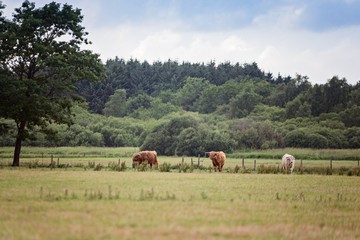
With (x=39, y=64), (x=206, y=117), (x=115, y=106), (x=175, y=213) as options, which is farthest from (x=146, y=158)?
(x=115, y=106)

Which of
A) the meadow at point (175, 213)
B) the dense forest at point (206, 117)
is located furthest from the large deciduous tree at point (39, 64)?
the meadow at point (175, 213)

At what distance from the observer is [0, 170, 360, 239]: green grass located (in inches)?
581

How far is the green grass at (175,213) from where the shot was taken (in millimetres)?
14758

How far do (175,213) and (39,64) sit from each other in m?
32.1

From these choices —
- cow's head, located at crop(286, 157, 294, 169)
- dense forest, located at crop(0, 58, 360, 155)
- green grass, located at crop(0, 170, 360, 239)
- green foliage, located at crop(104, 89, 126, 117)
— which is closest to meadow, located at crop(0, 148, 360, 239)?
green grass, located at crop(0, 170, 360, 239)

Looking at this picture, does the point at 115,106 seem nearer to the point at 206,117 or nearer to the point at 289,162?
the point at 206,117

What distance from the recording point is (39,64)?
153 ft

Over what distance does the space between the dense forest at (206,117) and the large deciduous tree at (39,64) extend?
6.88 feet

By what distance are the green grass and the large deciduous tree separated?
1896 cm

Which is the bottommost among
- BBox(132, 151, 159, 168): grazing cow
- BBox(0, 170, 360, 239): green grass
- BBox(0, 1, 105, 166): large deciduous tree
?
BBox(0, 170, 360, 239): green grass

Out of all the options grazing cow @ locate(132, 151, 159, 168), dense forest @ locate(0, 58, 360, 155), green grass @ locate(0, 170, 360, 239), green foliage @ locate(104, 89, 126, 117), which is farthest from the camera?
green foliage @ locate(104, 89, 126, 117)

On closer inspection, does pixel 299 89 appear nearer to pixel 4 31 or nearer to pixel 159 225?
pixel 4 31

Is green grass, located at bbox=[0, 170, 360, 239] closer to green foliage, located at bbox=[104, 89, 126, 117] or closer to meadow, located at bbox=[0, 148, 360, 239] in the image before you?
meadow, located at bbox=[0, 148, 360, 239]

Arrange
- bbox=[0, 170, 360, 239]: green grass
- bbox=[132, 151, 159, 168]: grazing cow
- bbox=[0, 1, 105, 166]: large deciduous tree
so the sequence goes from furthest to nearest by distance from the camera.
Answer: bbox=[132, 151, 159, 168]: grazing cow, bbox=[0, 1, 105, 166]: large deciduous tree, bbox=[0, 170, 360, 239]: green grass
